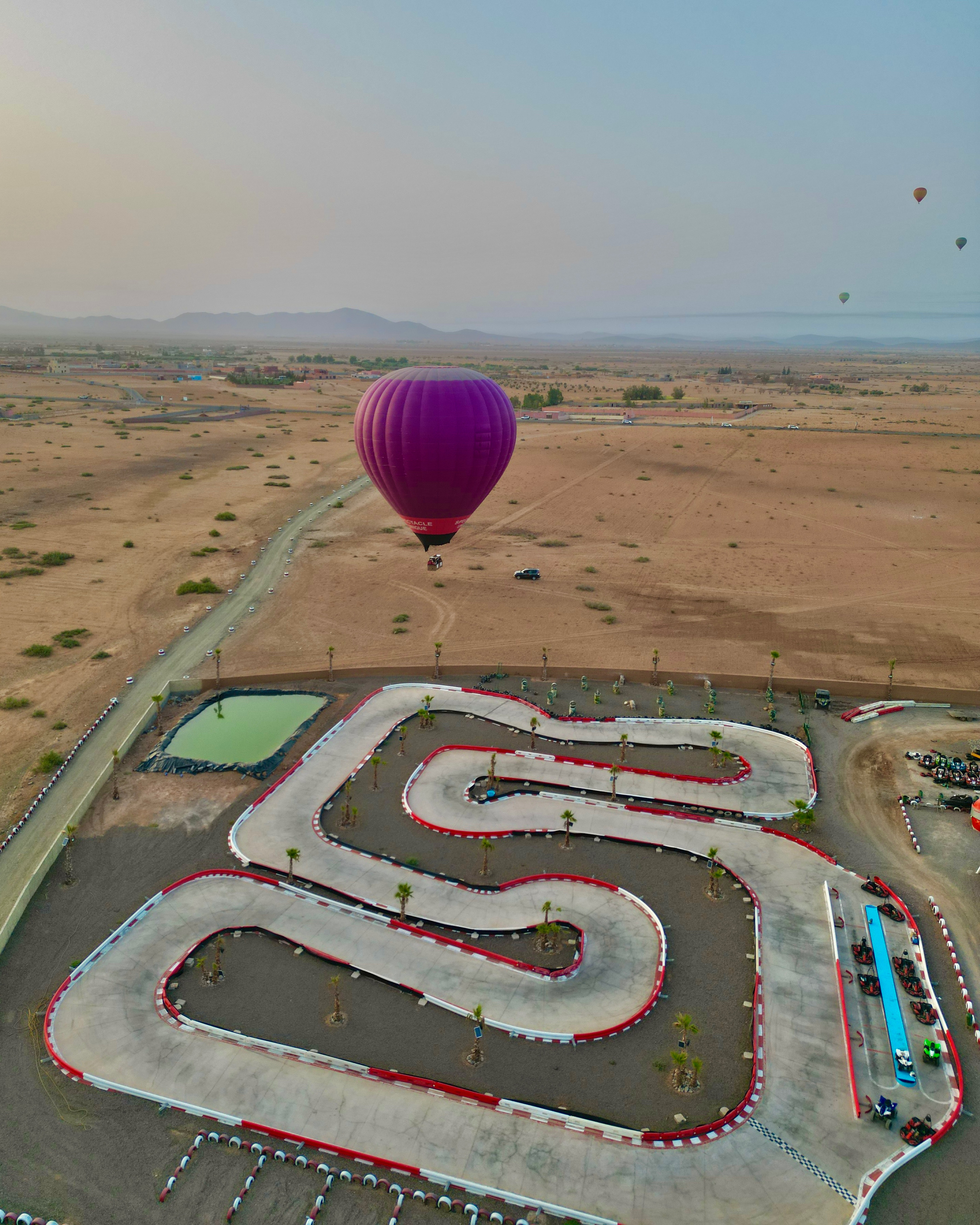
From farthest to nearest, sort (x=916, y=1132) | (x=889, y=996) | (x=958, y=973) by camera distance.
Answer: (x=958, y=973) < (x=889, y=996) < (x=916, y=1132)

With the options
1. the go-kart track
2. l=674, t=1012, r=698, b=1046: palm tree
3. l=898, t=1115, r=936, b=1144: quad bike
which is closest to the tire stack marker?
the go-kart track

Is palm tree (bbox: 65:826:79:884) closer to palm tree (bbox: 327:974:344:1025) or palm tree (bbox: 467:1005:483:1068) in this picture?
palm tree (bbox: 327:974:344:1025)

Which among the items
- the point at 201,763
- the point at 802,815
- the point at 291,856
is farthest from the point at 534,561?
the point at 291,856

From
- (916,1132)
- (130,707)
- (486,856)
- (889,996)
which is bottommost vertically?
(916,1132)

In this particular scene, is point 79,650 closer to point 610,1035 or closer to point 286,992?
point 286,992

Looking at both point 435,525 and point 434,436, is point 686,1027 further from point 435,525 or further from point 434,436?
point 435,525

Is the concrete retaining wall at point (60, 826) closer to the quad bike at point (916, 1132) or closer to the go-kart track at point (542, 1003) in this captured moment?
the go-kart track at point (542, 1003)

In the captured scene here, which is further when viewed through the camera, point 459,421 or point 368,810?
point 459,421

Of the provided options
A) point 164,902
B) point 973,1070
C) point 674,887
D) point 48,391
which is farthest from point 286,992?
point 48,391
